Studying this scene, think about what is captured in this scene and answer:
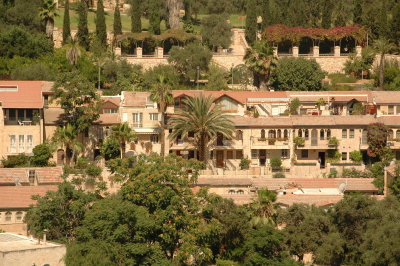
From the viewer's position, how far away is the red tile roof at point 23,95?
298ft

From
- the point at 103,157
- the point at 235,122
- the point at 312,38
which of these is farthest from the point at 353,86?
the point at 103,157

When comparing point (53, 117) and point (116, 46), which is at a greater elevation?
point (116, 46)

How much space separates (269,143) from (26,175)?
826 inches

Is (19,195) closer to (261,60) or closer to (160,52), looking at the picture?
(261,60)

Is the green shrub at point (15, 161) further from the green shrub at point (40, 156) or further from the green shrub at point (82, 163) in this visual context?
the green shrub at point (82, 163)

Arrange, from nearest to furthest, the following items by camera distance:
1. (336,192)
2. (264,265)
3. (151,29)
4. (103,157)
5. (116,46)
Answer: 1. (264,265)
2. (336,192)
3. (103,157)
4. (116,46)
5. (151,29)

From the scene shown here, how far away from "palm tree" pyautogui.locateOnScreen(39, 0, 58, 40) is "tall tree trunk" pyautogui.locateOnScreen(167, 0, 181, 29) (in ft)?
58.3

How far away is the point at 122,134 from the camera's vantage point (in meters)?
90.4

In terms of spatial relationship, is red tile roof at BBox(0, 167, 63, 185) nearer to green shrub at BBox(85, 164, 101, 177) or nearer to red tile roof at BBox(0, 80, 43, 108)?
green shrub at BBox(85, 164, 101, 177)

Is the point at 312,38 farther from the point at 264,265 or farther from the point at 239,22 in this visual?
the point at 264,265

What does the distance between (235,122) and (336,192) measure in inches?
492

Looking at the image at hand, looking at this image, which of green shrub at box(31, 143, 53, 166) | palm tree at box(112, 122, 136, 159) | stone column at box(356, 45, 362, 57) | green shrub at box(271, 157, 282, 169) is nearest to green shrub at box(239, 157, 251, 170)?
green shrub at box(271, 157, 282, 169)

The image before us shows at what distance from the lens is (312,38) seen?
120 meters

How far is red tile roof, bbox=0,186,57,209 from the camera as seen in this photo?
7975 cm
